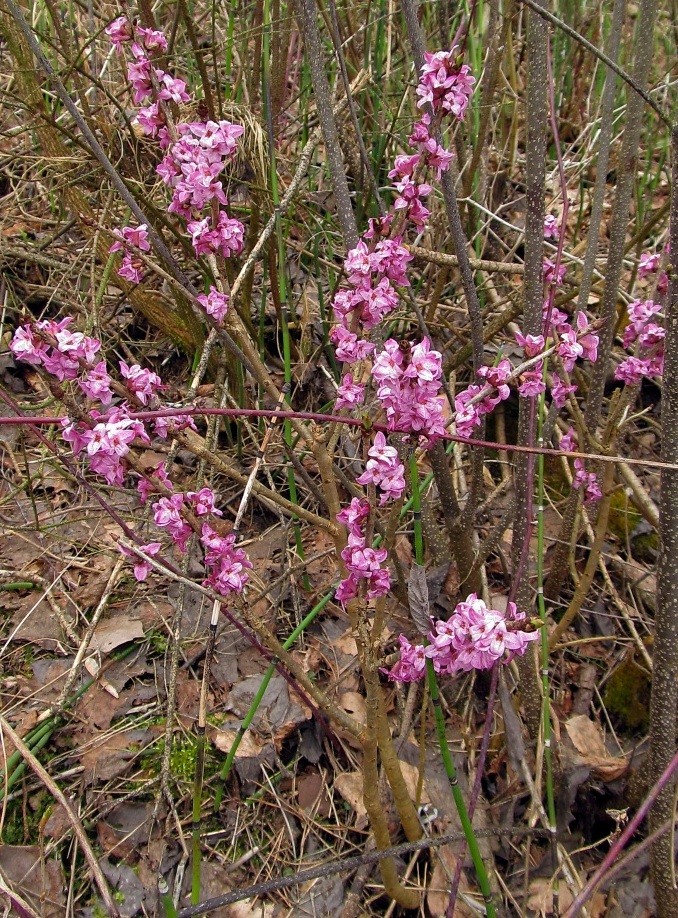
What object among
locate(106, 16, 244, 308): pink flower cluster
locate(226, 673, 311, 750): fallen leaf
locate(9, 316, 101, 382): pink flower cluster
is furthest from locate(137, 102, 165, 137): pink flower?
locate(226, 673, 311, 750): fallen leaf

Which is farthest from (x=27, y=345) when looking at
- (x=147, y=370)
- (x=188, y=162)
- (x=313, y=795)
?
(x=313, y=795)

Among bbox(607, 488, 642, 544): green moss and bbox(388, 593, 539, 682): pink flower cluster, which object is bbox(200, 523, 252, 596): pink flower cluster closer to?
bbox(388, 593, 539, 682): pink flower cluster

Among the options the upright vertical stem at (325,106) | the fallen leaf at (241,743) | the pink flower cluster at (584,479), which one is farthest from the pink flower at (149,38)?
the fallen leaf at (241,743)

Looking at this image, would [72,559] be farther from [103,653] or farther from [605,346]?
[605,346]

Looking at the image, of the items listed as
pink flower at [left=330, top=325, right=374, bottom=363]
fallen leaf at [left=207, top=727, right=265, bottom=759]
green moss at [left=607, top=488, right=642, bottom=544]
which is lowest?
fallen leaf at [left=207, top=727, right=265, bottom=759]

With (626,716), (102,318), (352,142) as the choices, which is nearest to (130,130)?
(102,318)

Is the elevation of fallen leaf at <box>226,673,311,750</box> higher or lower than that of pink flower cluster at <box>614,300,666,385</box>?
lower

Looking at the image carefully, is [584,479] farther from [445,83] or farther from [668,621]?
[445,83]
